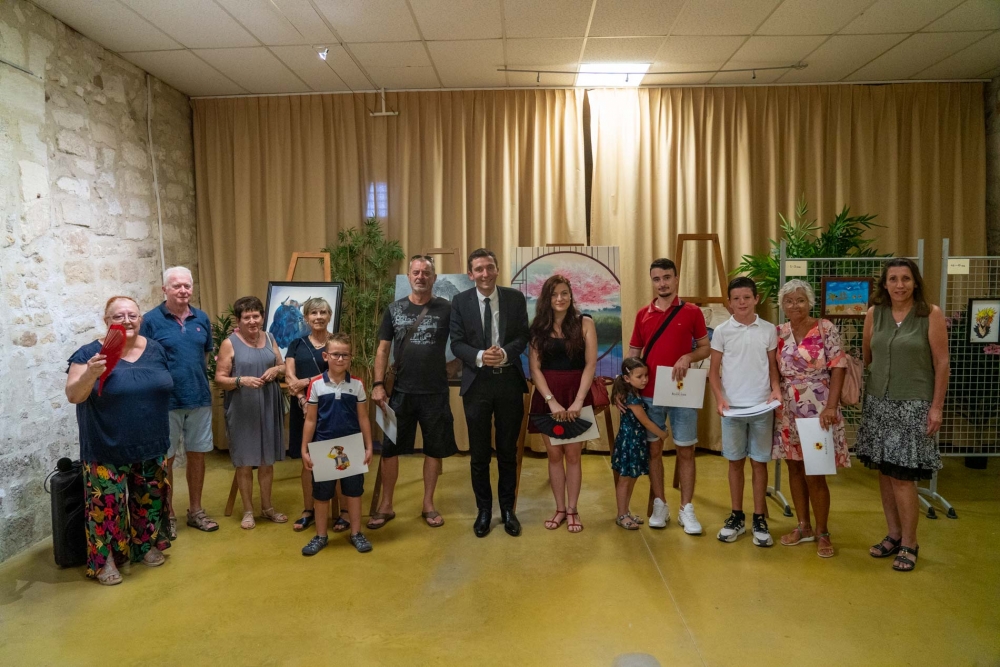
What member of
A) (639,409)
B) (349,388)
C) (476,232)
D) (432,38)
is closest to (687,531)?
(639,409)

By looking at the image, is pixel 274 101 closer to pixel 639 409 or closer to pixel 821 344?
pixel 639 409

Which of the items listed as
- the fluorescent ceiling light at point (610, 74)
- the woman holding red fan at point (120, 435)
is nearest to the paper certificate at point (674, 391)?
the woman holding red fan at point (120, 435)

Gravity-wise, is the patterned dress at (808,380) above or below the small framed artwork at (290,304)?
below

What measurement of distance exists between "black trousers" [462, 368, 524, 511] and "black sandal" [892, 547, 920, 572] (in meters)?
2.02

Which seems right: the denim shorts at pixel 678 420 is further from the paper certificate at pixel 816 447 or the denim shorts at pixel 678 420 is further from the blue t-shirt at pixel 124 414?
the blue t-shirt at pixel 124 414

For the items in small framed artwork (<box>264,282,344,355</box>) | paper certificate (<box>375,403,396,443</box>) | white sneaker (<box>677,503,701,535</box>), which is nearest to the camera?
white sneaker (<box>677,503,701,535</box>)

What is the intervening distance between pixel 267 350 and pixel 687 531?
2746 mm

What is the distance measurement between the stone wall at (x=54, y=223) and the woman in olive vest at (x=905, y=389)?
187 inches

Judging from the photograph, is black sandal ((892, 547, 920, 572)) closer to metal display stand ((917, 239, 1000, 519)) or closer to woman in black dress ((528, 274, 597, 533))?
metal display stand ((917, 239, 1000, 519))

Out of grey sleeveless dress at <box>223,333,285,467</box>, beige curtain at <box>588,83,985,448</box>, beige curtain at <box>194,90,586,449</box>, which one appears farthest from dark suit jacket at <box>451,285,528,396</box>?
beige curtain at <box>588,83,985,448</box>

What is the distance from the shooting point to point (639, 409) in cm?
346

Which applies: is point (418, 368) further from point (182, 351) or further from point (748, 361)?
point (748, 361)

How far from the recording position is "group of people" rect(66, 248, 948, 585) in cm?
301

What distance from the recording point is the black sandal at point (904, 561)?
10.0ft
